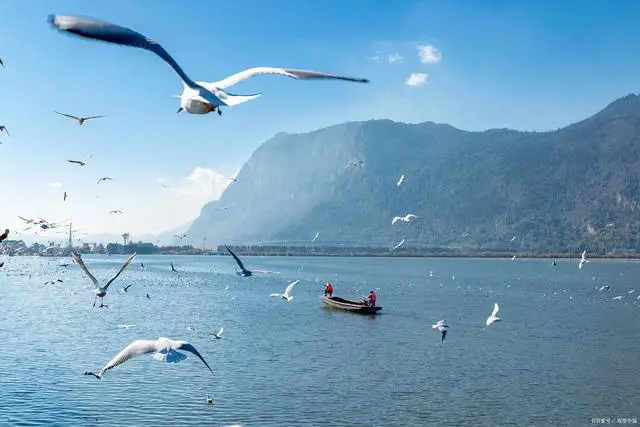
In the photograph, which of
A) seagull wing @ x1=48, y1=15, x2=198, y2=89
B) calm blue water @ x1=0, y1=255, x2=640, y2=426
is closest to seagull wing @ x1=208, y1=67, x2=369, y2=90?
seagull wing @ x1=48, y1=15, x2=198, y2=89

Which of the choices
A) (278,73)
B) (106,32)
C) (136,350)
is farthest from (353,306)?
(106,32)

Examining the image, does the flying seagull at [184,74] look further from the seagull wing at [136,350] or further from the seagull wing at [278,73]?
the seagull wing at [136,350]

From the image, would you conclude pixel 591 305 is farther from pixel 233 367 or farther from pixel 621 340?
pixel 233 367

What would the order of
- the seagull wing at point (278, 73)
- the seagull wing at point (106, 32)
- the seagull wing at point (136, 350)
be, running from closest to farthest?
1. the seagull wing at point (106, 32)
2. the seagull wing at point (278, 73)
3. the seagull wing at point (136, 350)

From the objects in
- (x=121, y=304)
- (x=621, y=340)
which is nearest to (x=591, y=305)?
(x=621, y=340)

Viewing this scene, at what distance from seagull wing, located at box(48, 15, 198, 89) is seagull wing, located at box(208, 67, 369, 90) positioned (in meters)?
1.33

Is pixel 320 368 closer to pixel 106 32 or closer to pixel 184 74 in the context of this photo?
pixel 184 74

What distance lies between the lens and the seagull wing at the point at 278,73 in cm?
774

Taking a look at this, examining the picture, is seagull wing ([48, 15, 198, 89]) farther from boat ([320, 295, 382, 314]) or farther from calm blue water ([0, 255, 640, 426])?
boat ([320, 295, 382, 314])

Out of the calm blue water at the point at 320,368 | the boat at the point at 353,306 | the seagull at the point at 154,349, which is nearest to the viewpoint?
the seagull at the point at 154,349

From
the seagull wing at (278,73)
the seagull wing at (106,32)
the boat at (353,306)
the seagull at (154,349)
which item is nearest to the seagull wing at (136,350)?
the seagull at (154,349)

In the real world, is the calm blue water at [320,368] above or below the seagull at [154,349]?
below

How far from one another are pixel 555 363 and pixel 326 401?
16357mm

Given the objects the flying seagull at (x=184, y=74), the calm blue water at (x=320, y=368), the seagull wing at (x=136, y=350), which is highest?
the flying seagull at (x=184, y=74)
